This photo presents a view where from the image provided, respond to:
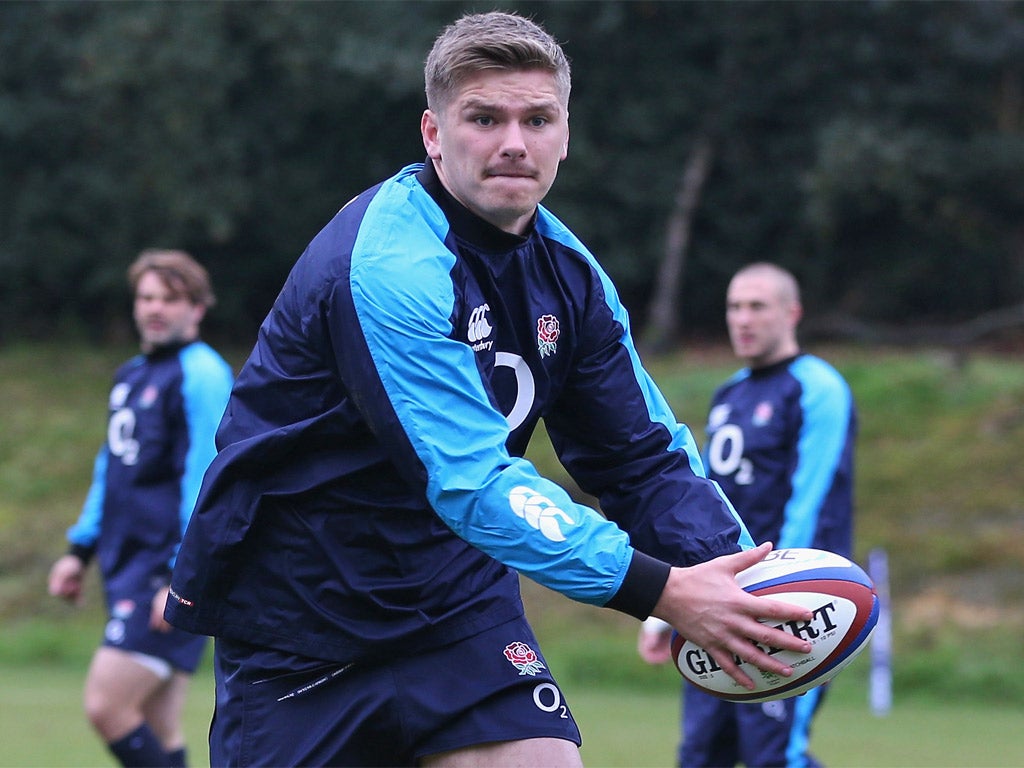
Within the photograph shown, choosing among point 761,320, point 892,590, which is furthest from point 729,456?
point 892,590

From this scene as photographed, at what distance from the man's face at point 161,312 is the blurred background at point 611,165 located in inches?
396

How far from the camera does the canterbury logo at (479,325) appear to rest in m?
3.07

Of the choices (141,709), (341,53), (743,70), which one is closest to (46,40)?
(341,53)

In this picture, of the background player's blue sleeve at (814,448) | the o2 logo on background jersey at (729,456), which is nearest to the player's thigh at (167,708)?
→ the o2 logo on background jersey at (729,456)

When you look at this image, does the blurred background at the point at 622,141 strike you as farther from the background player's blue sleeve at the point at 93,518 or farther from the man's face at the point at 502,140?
the man's face at the point at 502,140

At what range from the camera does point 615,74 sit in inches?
822

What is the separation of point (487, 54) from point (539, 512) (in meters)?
0.97

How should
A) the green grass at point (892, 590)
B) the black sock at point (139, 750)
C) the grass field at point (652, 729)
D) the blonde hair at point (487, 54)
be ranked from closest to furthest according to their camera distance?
the blonde hair at point (487, 54), the black sock at point (139, 750), the grass field at point (652, 729), the green grass at point (892, 590)

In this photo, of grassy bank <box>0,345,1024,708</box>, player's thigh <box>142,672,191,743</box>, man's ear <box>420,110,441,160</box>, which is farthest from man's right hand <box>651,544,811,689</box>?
grassy bank <box>0,345,1024,708</box>

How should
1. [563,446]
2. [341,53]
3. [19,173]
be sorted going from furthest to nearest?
[19,173], [341,53], [563,446]

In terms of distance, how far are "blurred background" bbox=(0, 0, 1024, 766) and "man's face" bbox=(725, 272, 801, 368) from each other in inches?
393

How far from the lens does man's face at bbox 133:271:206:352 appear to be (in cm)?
645

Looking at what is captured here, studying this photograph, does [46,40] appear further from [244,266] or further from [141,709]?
[141,709]

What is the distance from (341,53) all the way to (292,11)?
109 centimetres
